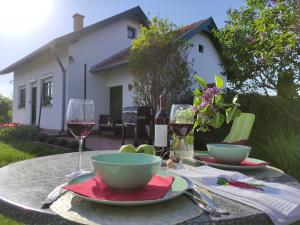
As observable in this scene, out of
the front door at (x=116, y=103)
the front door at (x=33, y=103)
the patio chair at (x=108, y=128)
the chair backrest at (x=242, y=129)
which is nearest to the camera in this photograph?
the chair backrest at (x=242, y=129)

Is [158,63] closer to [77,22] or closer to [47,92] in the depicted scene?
[77,22]

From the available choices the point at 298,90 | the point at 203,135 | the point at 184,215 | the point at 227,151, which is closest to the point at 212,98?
the point at 227,151

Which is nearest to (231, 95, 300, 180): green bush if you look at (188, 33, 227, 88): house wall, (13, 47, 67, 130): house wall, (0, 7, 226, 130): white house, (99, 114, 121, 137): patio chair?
(0, 7, 226, 130): white house

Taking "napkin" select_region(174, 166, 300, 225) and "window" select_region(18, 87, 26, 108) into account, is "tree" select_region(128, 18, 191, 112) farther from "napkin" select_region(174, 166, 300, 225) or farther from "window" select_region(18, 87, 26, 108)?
"window" select_region(18, 87, 26, 108)

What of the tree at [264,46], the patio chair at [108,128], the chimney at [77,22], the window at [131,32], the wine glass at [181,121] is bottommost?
the patio chair at [108,128]

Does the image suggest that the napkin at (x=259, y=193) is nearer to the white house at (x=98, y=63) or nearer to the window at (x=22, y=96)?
the white house at (x=98, y=63)

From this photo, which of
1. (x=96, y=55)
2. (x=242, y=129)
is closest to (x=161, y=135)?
(x=242, y=129)

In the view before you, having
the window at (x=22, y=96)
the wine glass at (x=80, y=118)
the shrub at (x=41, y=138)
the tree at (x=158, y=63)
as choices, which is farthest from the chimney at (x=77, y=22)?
the wine glass at (x=80, y=118)

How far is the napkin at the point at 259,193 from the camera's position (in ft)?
2.45

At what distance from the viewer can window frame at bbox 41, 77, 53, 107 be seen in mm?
12148

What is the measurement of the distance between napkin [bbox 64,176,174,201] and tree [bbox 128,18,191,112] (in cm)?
665

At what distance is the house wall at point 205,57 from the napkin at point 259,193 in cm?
982

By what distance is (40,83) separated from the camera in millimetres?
13070

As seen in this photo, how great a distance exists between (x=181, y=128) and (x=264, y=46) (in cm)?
644
